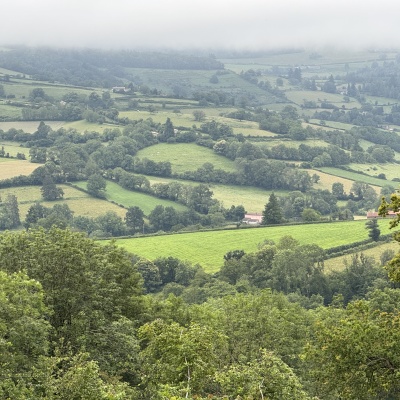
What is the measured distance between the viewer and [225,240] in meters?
116

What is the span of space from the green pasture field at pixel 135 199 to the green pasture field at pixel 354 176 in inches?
2036

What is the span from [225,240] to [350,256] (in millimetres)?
22008

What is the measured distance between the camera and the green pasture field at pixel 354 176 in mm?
177750

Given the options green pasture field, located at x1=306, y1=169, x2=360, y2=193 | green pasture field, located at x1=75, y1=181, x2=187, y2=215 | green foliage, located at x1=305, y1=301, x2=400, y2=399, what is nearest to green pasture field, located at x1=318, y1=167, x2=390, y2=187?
green pasture field, located at x1=306, y1=169, x2=360, y2=193

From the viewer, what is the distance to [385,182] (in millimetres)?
181125

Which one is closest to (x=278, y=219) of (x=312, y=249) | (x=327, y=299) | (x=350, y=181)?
(x=312, y=249)

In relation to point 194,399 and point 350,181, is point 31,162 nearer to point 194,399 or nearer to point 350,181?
point 350,181

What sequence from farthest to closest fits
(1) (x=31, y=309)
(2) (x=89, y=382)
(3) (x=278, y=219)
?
1. (3) (x=278, y=219)
2. (1) (x=31, y=309)
3. (2) (x=89, y=382)

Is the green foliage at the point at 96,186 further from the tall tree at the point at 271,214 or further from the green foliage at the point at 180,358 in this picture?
the green foliage at the point at 180,358

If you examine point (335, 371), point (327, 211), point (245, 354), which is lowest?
point (327, 211)

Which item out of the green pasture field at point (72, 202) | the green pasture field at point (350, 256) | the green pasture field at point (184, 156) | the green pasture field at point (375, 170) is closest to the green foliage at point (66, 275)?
the green pasture field at point (350, 256)

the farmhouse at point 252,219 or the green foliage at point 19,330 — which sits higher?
the green foliage at point 19,330

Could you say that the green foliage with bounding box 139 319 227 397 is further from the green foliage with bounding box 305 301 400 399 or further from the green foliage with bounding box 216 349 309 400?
the green foliage with bounding box 305 301 400 399

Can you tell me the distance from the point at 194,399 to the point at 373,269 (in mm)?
67340
